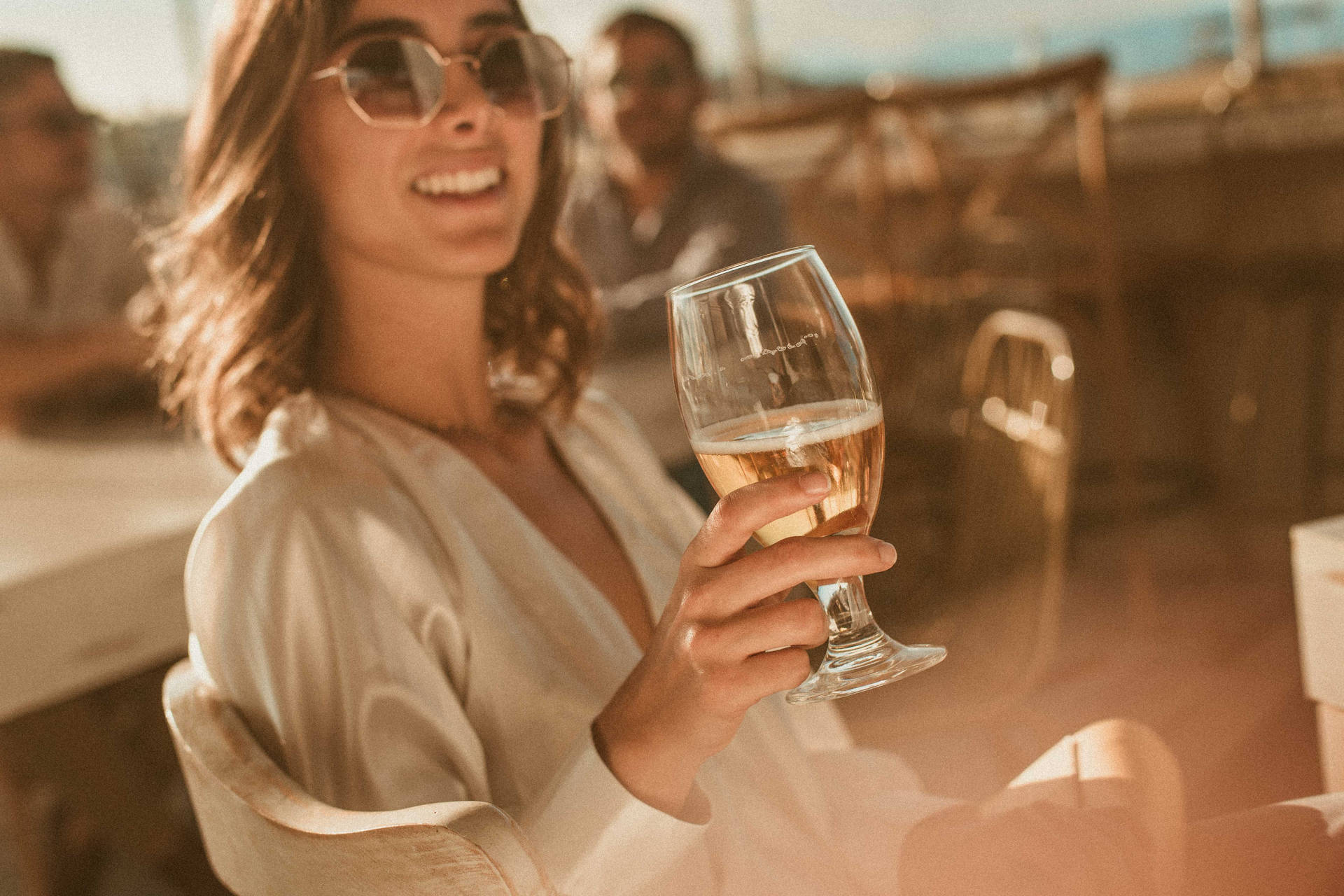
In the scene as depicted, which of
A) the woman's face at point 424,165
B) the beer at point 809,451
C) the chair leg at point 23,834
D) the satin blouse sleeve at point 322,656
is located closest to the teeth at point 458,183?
the woman's face at point 424,165

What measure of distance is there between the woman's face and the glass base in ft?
1.49

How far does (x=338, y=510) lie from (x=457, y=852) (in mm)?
295

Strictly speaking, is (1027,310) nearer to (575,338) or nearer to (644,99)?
(644,99)

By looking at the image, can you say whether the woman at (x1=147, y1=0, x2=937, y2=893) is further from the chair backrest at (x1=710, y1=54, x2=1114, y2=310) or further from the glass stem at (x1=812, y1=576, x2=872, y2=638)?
the chair backrest at (x1=710, y1=54, x2=1114, y2=310)

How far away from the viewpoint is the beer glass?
573 mm

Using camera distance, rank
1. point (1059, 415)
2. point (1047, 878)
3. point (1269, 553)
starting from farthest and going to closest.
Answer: point (1269, 553) < point (1059, 415) < point (1047, 878)

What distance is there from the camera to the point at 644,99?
2742 mm

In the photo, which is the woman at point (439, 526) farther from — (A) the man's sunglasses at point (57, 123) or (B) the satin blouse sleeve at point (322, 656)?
(A) the man's sunglasses at point (57, 123)

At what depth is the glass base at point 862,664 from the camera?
572 millimetres

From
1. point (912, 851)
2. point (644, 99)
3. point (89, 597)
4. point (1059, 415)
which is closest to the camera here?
point (912, 851)

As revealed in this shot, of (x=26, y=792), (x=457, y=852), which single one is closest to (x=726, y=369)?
(x=457, y=852)

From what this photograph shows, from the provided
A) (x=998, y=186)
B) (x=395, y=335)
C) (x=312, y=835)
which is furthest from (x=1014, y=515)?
(x=998, y=186)

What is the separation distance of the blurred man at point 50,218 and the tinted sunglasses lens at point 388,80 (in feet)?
5.22

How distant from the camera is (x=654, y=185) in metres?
2.85
